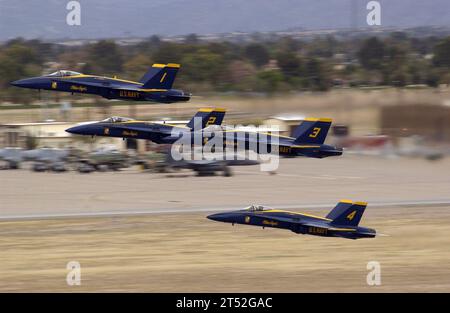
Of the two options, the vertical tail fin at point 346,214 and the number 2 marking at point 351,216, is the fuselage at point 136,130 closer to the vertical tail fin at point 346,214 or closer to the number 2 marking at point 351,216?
the vertical tail fin at point 346,214

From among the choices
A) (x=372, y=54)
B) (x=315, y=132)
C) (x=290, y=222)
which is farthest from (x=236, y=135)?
(x=372, y=54)

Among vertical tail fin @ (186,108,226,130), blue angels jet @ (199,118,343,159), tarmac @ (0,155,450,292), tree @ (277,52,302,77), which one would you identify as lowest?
tarmac @ (0,155,450,292)

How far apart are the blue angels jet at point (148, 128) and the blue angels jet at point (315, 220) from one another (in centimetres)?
1083

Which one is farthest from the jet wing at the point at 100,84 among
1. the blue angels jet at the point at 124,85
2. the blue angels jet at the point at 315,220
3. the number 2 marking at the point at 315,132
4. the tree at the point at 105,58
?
the tree at the point at 105,58

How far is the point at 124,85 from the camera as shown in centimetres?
5072

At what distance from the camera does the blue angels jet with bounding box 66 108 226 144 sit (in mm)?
50594

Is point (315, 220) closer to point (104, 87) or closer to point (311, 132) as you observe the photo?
point (311, 132)

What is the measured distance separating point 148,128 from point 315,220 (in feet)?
53.6

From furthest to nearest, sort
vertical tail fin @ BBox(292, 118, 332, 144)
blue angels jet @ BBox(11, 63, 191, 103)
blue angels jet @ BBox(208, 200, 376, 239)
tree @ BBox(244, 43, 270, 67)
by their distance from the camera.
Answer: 1. tree @ BBox(244, 43, 270, 67)
2. blue angels jet @ BBox(208, 200, 376, 239)
3. vertical tail fin @ BBox(292, 118, 332, 144)
4. blue angels jet @ BBox(11, 63, 191, 103)

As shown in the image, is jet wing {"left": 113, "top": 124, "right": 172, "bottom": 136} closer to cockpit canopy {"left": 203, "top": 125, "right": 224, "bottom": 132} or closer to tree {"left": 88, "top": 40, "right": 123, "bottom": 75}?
cockpit canopy {"left": 203, "top": 125, "right": 224, "bottom": 132}

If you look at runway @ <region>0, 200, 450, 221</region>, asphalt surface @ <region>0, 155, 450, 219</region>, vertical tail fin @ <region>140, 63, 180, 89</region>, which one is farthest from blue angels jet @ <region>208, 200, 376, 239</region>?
asphalt surface @ <region>0, 155, 450, 219</region>

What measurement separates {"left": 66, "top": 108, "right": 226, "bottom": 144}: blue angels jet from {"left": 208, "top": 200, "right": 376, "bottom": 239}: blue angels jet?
10831mm
